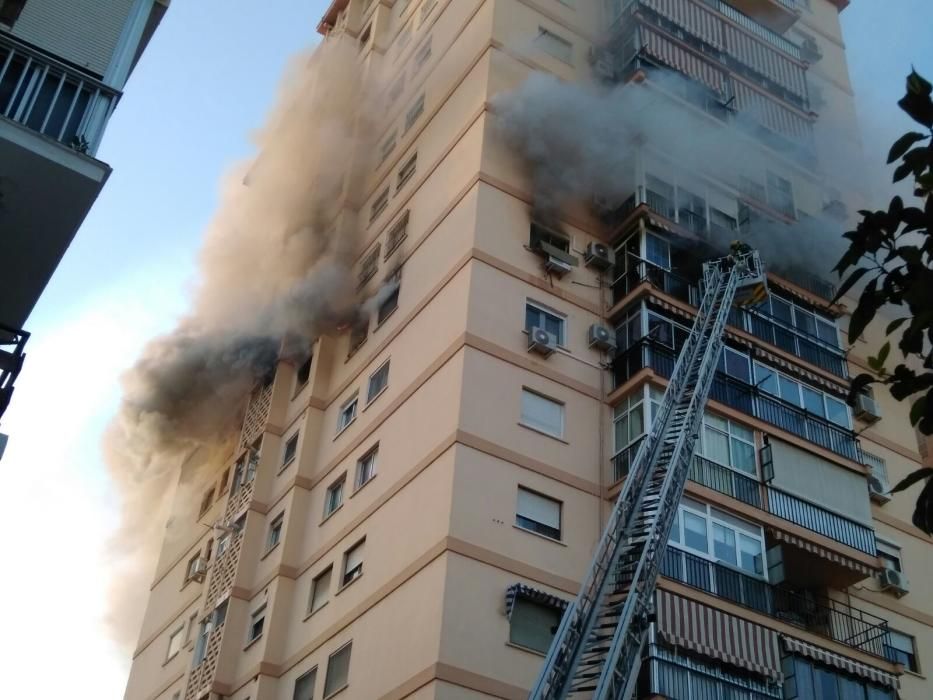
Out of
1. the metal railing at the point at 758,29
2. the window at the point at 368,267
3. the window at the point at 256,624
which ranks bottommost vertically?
the window at the point at 256,624

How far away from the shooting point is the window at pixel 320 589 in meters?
22.1

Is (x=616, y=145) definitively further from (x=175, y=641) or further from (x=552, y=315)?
(x=175, y=641)

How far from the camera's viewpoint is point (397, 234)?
26.7 meters

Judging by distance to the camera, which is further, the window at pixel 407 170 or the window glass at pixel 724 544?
the window at pixel 407 170

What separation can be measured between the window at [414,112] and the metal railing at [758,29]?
26.6 feet

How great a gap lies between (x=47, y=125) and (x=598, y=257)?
14454 mm

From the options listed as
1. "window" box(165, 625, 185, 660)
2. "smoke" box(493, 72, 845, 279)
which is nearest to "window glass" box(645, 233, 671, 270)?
"smoke" box(493, 72, 845, 279)

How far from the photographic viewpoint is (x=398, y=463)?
69.6 feet

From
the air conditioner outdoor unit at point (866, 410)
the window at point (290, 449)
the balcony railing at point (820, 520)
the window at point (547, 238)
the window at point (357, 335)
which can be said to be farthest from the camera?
the window at point (290, 449)

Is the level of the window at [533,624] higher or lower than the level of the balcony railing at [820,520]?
lower

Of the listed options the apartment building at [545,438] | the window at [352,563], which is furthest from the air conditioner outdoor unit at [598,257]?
the window at [352,563]

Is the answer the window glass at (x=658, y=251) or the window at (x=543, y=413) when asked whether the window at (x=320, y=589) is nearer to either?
the window at (x=543, y=413)

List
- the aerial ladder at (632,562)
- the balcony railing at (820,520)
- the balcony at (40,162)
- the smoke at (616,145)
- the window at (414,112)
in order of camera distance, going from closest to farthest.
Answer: the balcony at (40,162) < the aerial ladder at (632,562) < the balcony railing at (820,520) < the smoke at (616,145) < the window at (414,112)

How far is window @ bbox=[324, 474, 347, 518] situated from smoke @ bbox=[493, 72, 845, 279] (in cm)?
687
